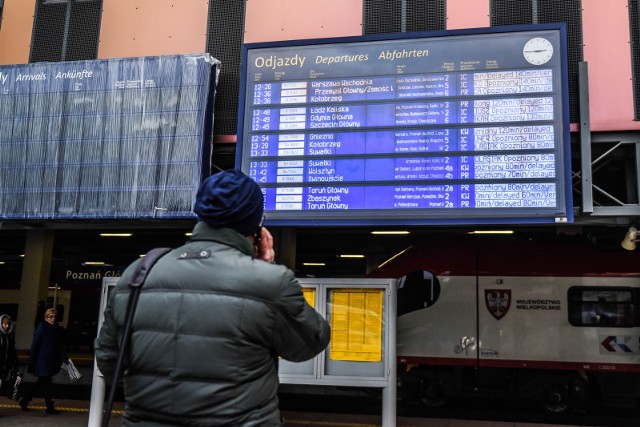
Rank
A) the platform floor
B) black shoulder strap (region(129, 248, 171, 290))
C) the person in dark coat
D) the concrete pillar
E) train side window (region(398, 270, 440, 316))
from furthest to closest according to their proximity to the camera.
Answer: train side window (region(398, 270, 440, 316))
the concrete pillar
the person in dark coat
the platform floor
black shoulder strap (region(129, 248, 171, 290))

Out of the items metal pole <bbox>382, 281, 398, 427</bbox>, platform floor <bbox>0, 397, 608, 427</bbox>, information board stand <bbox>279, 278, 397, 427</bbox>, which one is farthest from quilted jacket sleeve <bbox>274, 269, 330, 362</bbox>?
platform floor <bbox>0, 397, 608, 427</bbox>

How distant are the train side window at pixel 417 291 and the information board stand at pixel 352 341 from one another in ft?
10.6

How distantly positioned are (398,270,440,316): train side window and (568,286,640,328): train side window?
231 cm

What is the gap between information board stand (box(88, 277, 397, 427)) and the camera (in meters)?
7.94

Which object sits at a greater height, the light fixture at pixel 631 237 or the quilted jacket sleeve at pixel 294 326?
the light fixture at pixel 631 237

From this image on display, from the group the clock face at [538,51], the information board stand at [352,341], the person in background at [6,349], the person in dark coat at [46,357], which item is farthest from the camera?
the person in dark coat at [46,357]

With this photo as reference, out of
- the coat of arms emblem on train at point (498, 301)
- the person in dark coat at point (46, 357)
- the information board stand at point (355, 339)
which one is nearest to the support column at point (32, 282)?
the person in dark coat at point (46, 357)

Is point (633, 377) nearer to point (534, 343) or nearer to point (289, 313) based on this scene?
point (534, 343)

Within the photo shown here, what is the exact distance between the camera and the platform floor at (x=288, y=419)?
910cm

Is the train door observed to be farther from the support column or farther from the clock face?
the support column

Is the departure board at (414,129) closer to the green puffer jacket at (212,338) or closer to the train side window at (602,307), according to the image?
the train side window at (602,307)

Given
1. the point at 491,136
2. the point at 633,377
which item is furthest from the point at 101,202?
the point at 633,377

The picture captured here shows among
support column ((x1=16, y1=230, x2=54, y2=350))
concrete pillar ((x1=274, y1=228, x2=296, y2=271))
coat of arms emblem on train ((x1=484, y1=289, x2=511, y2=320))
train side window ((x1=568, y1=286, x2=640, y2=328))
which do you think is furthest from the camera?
support column ((x1=16, y1=230, x2=54, y2=350))

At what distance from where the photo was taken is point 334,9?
9219 millimetres
